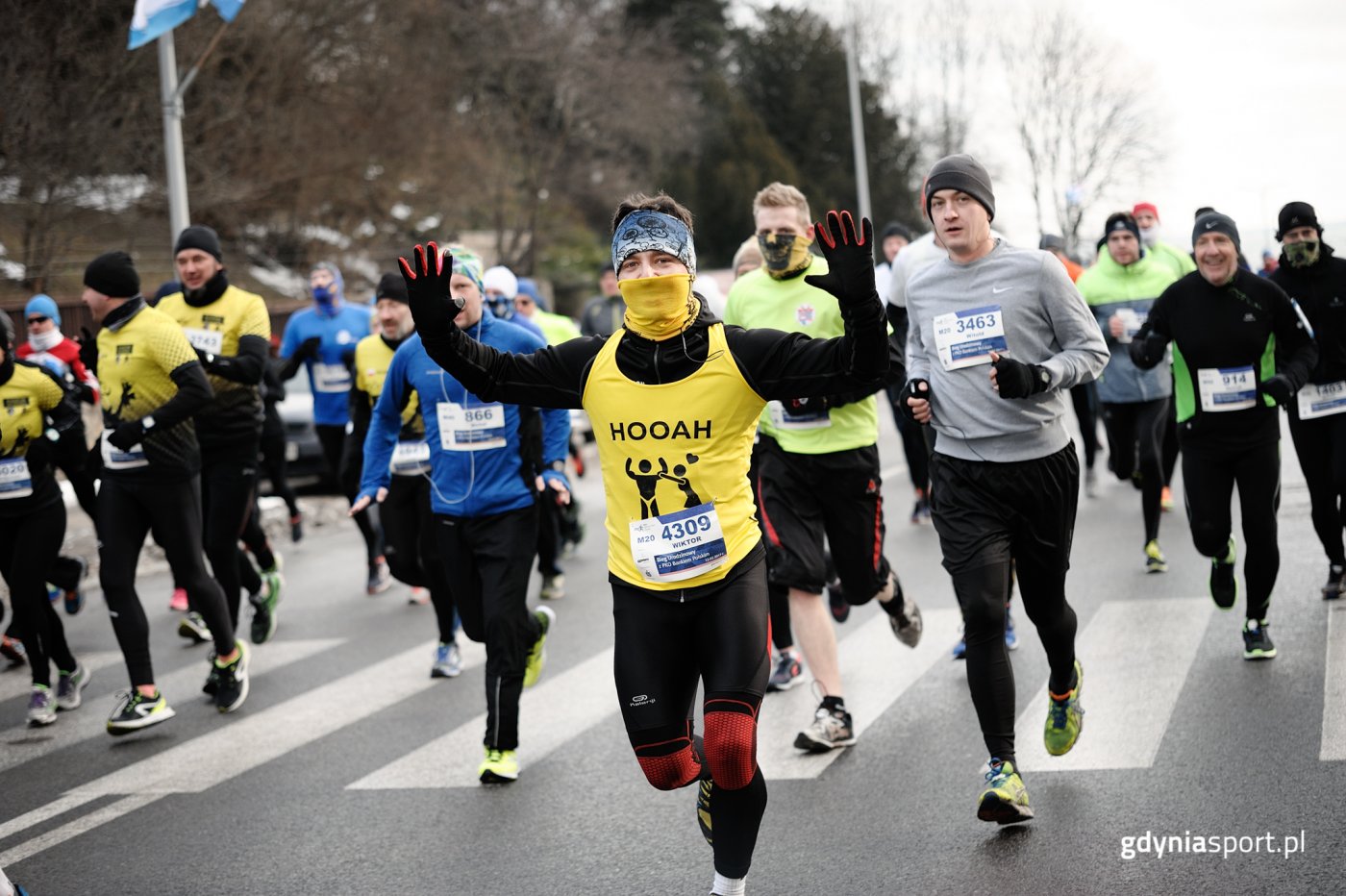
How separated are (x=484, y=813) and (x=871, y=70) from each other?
57.0 meters

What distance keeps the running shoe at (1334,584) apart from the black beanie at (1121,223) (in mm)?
3102

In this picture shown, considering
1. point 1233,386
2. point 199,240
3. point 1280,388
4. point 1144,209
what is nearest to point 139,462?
point 199,240

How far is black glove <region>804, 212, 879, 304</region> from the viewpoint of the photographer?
4.16 m

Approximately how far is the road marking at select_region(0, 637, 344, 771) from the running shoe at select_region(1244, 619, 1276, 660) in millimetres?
5308

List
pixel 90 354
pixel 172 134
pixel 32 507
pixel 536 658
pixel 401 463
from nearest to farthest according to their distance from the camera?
pixel 536 658, pixel 32 507, pixel 90 354, pixel 401 463, pixel 172 134

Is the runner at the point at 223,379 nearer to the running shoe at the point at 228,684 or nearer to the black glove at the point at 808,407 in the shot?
the running shoe at the point at 228,684

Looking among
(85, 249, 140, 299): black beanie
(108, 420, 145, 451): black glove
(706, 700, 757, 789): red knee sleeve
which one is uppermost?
(85, 249, 140, 299): black beanie

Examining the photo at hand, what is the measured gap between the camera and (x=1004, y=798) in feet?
17.0

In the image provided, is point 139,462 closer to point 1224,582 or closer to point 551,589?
point 551,589

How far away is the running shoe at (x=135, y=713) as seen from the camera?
746 centimetres

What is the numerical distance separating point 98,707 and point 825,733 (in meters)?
4.17

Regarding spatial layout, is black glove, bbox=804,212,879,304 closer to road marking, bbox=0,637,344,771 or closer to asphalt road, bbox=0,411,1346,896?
asphalt road, bbox=0,411,1346,896

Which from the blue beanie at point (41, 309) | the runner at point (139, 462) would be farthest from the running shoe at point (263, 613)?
the blue beanie at point (41, 309)

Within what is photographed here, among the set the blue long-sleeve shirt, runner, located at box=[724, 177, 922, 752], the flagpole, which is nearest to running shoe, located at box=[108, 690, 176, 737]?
the blue long-sleeve shirt
